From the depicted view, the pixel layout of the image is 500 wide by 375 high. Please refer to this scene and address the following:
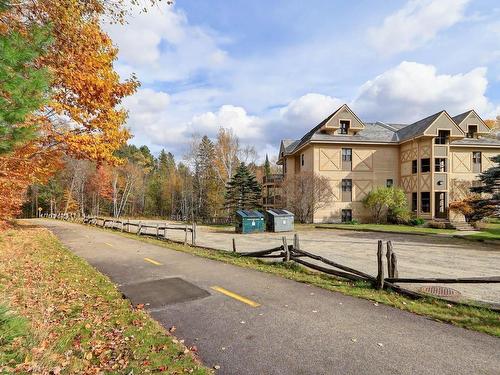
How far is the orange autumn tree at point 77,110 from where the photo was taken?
965cm

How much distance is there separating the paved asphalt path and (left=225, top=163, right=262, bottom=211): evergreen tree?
112 ft

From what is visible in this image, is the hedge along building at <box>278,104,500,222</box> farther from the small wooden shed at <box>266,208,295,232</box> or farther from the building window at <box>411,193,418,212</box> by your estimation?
the small wooden shed at <box>266,208,295,232</box>

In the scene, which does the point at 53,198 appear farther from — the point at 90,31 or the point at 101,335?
the point at 101,335

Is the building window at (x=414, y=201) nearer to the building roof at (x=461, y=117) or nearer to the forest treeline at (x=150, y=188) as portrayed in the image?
the building roof at (x=461, y=117)

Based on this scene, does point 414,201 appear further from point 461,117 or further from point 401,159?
point 461,117

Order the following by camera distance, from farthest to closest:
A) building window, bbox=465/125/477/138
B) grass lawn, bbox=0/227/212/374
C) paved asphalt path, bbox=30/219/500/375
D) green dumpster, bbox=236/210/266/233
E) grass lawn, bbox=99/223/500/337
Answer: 1. building window, bbox=465/125/477/138
2. green dumpster, bbox=236/210/266/233
3. grass lawn, bbox=99/223/500/337
4. paved asphalt path, bbox=30/219/500/375
5. grass lawn, bbox=0/227/212/374

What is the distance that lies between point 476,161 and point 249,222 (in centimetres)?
2835

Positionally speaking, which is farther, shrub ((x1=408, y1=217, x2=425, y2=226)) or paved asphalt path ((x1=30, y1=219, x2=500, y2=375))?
shrub ((x1=408, y1=217, x2=425, y2=226))

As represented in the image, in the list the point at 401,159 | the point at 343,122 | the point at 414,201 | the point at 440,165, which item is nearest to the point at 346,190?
the point at 414,201

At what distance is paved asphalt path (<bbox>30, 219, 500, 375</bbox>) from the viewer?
13.6 ft

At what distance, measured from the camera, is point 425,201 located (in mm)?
32219

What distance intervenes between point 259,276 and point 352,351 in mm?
4980

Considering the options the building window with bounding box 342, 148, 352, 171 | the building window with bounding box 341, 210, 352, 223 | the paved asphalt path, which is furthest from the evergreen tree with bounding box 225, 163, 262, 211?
the paved asphalt path

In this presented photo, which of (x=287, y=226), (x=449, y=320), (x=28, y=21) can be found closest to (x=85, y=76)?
(x=28, y=21)
